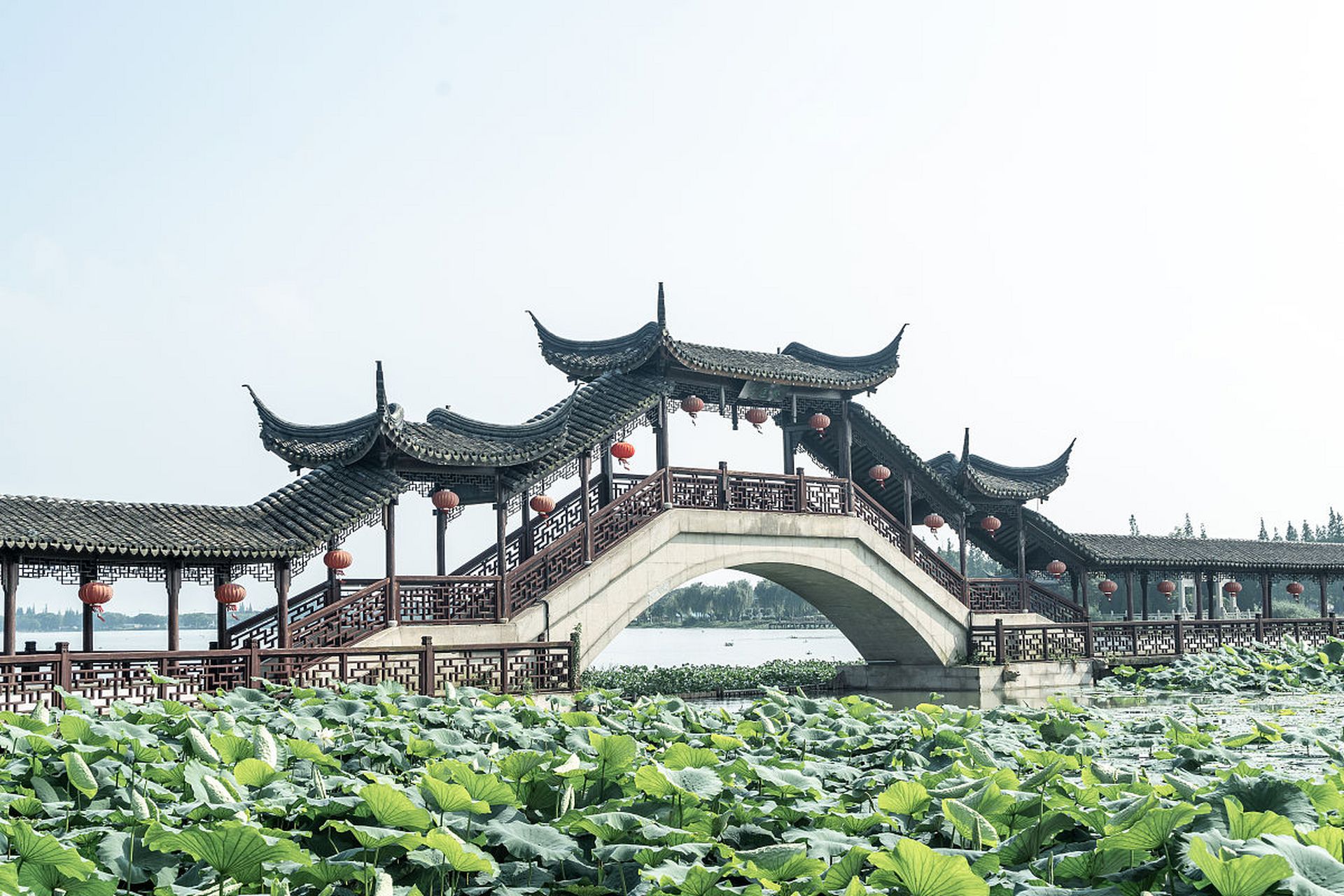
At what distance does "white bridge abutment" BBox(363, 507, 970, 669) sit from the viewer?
42.8 ft

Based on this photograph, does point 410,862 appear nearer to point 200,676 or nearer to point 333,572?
point 200,676

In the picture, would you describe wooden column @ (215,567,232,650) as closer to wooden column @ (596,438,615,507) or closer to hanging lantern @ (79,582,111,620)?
hanging lantern @ (79,582,111,620)

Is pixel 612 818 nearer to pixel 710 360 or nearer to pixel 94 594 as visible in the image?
pixel 94 594

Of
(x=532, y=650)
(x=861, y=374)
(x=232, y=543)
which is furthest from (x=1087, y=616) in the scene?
(x=232, y=543)

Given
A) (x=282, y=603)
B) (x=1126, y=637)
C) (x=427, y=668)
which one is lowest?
(x=1126, y=637)

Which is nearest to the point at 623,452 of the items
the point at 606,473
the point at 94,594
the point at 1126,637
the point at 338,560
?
the point at 606,473

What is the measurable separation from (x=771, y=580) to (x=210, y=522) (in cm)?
765

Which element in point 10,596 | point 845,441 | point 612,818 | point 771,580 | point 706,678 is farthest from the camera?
point 706,678

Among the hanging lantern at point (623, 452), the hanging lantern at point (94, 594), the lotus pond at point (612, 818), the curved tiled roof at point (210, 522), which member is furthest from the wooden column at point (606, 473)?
the lotus pond at point (612, 818)

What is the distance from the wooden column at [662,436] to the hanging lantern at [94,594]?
5930 millimetres

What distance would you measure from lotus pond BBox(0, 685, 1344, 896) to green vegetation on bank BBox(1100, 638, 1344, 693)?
35.7 feet

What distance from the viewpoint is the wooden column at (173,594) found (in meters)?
11.2

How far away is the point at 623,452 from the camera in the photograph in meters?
14.2

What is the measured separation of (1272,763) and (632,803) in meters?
4.43
